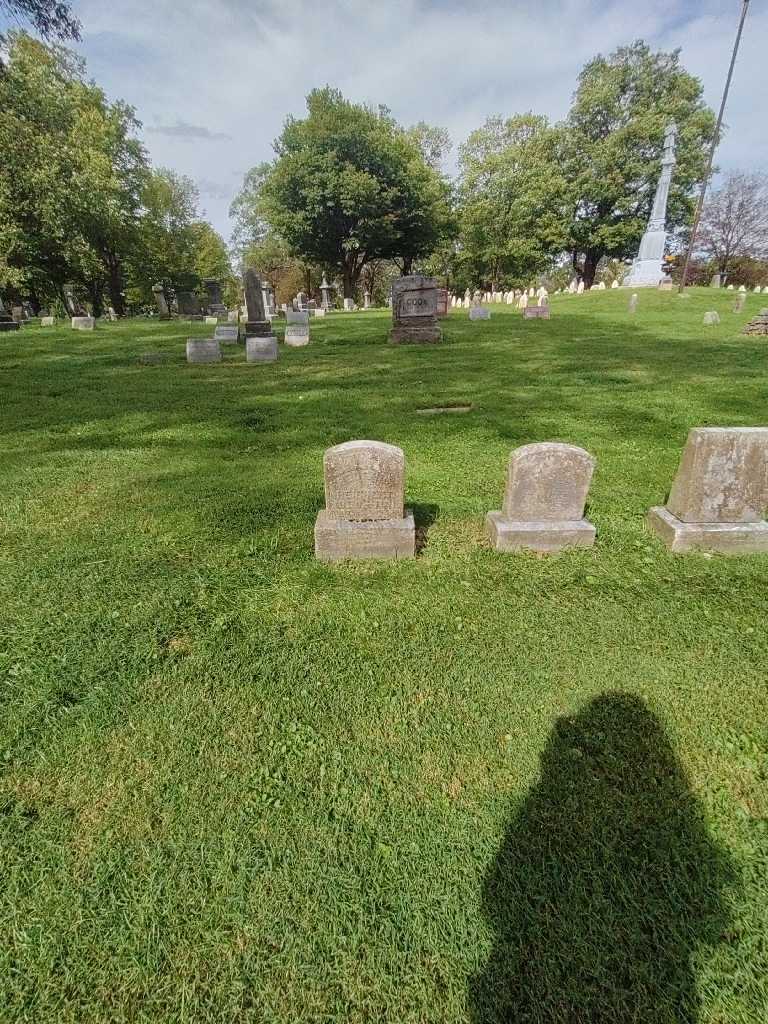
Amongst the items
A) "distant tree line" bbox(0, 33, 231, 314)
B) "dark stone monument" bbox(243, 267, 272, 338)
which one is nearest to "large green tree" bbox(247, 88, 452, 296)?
"distant tree line" bbox(0, 33, 231, 314)

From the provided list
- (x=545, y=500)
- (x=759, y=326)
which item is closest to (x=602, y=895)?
(x=545, y=500)

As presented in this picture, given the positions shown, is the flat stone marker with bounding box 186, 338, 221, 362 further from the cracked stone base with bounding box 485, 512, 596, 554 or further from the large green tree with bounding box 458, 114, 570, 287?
the large green tree with bounding box 458, 114, 570, 287

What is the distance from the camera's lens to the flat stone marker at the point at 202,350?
12305mm

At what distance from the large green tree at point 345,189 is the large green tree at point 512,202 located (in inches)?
259

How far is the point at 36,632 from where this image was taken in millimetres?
2898

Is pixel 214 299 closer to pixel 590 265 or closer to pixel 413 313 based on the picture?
pixel 413 313

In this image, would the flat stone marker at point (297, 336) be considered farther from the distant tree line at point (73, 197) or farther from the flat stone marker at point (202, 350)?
the distant tree line at point (73, 197)

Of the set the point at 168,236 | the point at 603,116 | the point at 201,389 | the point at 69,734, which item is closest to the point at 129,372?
the point at 201,389

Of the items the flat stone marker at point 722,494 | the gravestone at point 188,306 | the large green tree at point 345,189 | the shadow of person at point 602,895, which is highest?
the large green tree at point 345,189

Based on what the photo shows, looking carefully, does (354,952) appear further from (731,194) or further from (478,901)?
(731,194)

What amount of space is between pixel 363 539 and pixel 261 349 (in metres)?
10.5

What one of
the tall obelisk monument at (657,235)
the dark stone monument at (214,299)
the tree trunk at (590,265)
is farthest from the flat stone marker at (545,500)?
the tree trunk at (590,265)

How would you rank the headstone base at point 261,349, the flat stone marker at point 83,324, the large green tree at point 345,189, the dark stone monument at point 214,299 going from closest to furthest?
the headstone base at point 261,349 → the flat stone marker at point 83,324 → the dark stone monument at point 214,299 → the large green tree at point 345,189

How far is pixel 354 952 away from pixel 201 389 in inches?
376
